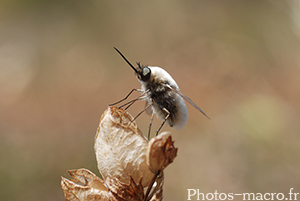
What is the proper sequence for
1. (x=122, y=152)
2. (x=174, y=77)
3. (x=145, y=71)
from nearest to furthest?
(x=122, y=152) < (x=145, y=71) < (x=174, y=77)

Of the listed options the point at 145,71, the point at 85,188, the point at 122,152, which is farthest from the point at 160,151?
the point at 145,71

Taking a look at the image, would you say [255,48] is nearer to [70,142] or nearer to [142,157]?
[70,142]

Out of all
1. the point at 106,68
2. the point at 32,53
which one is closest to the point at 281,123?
the point at 106,68

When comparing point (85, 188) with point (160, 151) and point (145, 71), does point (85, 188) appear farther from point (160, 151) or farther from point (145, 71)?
point (145, 71)

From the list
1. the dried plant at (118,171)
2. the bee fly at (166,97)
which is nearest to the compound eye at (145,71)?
the bee fly at (166,97)

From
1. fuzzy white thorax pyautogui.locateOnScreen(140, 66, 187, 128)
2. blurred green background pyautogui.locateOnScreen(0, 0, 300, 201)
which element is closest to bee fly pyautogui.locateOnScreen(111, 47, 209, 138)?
fuzzy white thorax pyautogui.locateOnScreen(140, 66, 187, 128)

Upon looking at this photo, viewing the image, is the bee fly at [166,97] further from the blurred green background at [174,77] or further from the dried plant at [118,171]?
the blurred green background at [174,77]

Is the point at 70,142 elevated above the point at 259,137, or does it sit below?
below
